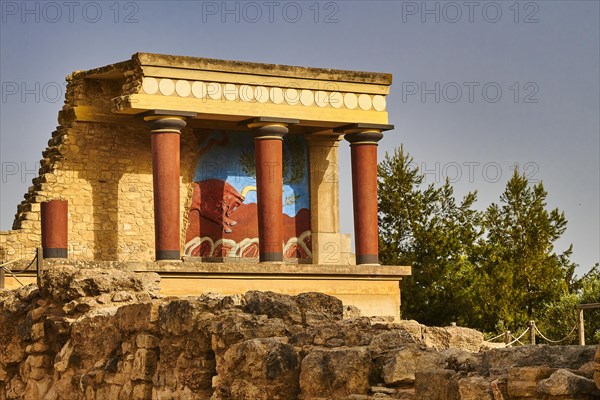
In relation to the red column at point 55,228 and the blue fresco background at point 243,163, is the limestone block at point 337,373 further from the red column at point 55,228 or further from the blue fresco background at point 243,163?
the blue fresco background at point 243,163

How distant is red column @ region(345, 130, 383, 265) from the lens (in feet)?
88.4

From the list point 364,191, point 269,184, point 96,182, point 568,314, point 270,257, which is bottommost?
point 568,314

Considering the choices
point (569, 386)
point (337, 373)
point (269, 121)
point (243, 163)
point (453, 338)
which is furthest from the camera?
point (243, 163)

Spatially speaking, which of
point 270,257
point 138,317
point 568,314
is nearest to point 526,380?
point 138,317

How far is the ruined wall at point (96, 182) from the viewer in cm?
2494

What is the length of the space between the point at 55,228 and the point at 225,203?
189 inches

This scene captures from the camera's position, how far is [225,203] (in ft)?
89.8

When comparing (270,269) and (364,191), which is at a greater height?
(364,191)

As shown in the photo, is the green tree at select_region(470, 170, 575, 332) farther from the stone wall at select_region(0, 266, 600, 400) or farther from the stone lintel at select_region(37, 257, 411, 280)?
the stone wall at select_region(0, 266, 600, 400)

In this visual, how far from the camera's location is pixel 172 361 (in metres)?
10.1

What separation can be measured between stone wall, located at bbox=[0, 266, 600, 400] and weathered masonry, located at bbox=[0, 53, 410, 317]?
9.57 metres

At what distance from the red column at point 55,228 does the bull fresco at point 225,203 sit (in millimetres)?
3713

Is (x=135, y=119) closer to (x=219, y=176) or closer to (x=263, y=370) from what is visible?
(x=219, y=176)

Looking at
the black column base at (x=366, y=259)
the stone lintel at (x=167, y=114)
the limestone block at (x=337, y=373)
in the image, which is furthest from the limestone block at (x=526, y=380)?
the black column base at (x=366, y=259)
